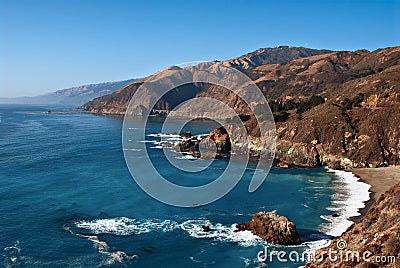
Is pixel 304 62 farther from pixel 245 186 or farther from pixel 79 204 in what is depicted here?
pixel 79 204

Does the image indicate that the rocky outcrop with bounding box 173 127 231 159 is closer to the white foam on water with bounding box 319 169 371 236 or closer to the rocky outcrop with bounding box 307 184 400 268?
the white foam on water with bounding box 319 169 371 236

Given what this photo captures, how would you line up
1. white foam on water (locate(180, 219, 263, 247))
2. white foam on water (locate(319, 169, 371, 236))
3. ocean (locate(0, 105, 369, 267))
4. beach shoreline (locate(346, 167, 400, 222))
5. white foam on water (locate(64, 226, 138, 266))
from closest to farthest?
white foam on water (locate(64, 226, 138, 266)) < ocean (locate(0, 105, 369, 267)) < white foam on water (locate(180, 219, 263, 247)) < white foam on water (locate(319, 169, 371, 236)) < beach shoreline (locate(346, 167, 400, 222))

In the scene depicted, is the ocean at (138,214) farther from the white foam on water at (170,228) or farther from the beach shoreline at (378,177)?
the beach shoreline at (378,177)

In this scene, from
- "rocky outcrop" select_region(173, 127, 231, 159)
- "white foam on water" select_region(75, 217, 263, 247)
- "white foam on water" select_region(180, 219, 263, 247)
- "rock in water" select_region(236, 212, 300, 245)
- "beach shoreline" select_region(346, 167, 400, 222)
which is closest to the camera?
"rock in water" select_region(236, 212, 300, 245)

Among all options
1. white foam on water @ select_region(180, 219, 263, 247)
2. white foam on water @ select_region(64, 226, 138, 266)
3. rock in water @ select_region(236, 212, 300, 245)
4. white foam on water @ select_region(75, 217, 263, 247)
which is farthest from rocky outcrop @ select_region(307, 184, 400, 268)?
white foam on water @ select_region(64, 226, 138, 266)

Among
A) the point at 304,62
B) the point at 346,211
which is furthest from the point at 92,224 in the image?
the point at 304,62

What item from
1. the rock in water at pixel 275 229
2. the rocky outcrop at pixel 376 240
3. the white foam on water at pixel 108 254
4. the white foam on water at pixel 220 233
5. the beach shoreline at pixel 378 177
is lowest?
the white foam on water at pixel 108 254

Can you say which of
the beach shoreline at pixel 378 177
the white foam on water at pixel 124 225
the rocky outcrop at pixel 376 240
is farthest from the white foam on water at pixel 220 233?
the beach shoreline at pixel 378 177

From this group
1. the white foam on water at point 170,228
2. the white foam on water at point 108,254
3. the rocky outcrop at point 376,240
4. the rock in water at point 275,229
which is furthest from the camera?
the white foam on water at point 170,228

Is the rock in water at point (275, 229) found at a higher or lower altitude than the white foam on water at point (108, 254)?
higher
